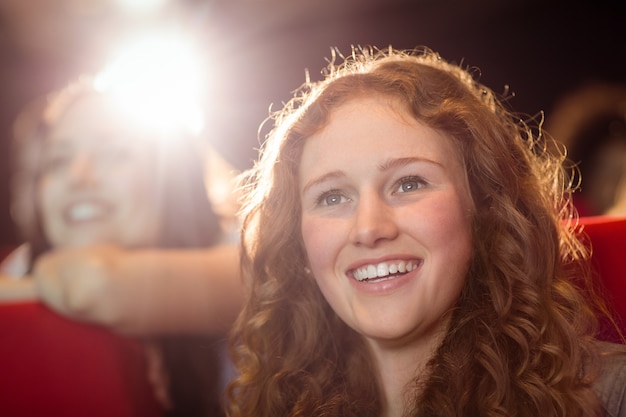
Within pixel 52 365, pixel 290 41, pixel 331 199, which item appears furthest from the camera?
pixel 290 41

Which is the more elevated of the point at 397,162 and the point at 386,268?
the point at 397,162

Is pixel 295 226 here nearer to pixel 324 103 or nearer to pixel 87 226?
pixel 324 103

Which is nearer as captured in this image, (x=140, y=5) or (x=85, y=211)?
(x=85, y=211)

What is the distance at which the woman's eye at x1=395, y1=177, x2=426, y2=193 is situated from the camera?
0.91 metres

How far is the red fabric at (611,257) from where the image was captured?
1.02 m

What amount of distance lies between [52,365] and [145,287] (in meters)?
0.22

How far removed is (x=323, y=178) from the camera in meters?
0.95

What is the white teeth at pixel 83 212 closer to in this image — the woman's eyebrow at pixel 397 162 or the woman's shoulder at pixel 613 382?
the woman's eyebrow at pixel 397 162

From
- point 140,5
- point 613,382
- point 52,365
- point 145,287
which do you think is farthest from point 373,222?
point 140,5

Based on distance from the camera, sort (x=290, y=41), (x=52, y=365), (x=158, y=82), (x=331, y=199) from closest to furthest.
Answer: (x=331, y=199) → (x=52, y=365) → (x=158, y=82) → (x=290, y=41)

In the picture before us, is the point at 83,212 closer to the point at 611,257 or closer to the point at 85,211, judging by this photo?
the point at 85,211

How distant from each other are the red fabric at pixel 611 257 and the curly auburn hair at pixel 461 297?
4 cm

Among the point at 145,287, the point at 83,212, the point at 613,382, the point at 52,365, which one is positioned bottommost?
the point at 613,382

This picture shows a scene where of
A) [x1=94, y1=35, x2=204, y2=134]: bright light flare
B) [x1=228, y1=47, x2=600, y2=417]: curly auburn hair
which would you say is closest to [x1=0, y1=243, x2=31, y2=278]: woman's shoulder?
[x1=94, y1=35, x2=204, y2=134]: bright light flare
